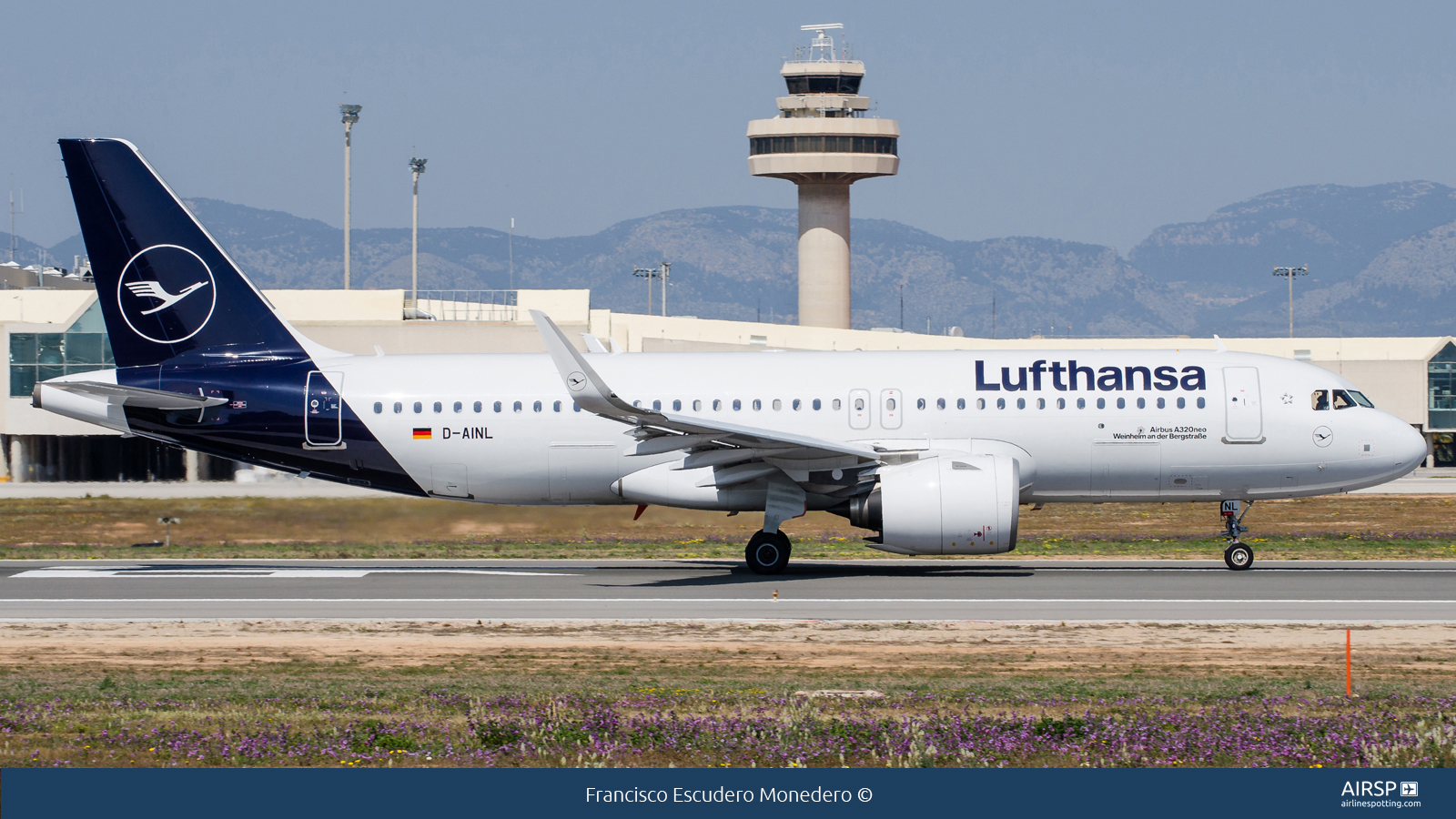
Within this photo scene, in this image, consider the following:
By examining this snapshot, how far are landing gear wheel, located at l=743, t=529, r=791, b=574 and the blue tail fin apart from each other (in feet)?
33.8

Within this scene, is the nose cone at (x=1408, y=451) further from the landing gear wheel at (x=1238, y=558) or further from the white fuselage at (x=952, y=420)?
the landing gear wheel at (x=1238, y=558)

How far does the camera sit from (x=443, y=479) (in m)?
29.9

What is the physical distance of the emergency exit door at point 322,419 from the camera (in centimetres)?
2967

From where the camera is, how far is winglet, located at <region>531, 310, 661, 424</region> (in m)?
25.7

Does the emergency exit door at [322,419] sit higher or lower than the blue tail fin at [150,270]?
lower

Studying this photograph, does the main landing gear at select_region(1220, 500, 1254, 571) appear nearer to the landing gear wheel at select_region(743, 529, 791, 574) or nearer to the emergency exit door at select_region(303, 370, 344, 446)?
the landing gear wheel at select_region(743, 529, 791, 574)

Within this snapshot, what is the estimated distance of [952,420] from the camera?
28797 millimetres

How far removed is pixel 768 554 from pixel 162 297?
44.0 feet

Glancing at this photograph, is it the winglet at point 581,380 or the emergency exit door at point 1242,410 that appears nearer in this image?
the winglet at point 581,380

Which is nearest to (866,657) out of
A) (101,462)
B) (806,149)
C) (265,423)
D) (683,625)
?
(683,625)

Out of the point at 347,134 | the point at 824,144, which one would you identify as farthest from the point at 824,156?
the point at 347,134

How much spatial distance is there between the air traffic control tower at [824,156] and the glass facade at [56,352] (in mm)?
66421

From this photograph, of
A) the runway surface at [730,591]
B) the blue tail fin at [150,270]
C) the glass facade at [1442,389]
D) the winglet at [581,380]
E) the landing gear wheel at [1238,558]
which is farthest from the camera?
the glass facade at [1442,389]

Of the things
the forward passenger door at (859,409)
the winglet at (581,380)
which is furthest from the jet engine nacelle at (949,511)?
the winglet at (581,380)
